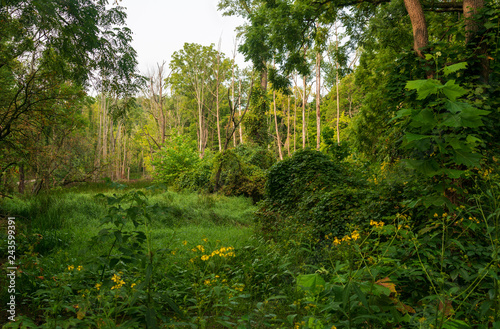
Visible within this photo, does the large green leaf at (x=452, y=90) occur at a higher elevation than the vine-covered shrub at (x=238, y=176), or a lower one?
higher

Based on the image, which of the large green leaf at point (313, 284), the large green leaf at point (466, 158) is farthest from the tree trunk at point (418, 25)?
the large green leaf at point (313, 284)

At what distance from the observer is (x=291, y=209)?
6.71 metres

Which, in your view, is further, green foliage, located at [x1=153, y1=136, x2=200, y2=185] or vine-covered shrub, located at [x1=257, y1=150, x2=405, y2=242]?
green foliage, located at [x1=153, y1=136, x2=200, y2=185]

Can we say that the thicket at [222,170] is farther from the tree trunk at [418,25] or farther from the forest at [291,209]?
the tree trunk at [418,25]

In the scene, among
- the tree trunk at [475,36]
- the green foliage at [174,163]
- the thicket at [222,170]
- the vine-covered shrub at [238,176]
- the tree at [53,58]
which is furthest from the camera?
the green foliage at [174,163]

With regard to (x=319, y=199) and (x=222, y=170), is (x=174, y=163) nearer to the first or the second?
(x=222, y=170)

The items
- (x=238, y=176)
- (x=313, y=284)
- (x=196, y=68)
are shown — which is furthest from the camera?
(x=196, y=68)

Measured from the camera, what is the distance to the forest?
1975 mm

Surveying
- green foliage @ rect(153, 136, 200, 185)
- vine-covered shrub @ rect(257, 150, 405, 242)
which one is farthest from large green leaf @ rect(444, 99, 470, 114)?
green foliage @ rect(153, 136, 200, 185)

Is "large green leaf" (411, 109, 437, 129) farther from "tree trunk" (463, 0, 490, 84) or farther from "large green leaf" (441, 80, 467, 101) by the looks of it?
"tree trunk" (463, 0, 490, 84)

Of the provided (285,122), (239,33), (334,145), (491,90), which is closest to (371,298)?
(491,90)

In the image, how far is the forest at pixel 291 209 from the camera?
6.48 feet

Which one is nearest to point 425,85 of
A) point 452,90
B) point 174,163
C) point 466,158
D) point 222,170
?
point 452,90

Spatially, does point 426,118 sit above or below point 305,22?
below
